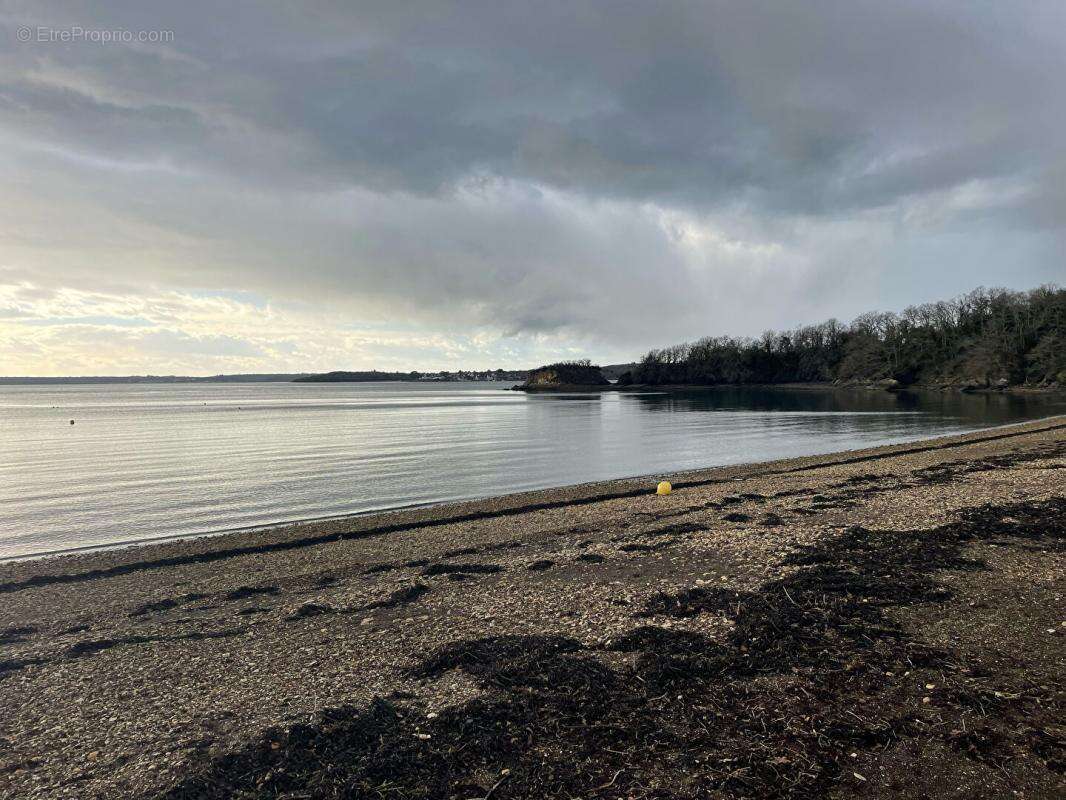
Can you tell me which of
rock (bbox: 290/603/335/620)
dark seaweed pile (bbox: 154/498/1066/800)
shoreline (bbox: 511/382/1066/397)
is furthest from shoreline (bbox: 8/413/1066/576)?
shoreline (bbox: 511/382/1066/397)

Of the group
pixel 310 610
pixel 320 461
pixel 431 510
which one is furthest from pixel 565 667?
pixel 320 461

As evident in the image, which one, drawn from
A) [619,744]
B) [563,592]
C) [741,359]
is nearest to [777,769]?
[619,744]

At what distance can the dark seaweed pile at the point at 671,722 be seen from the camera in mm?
5199

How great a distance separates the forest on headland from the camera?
367 ft

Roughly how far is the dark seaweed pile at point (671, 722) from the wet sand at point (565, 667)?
28mm

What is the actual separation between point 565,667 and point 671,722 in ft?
5.41

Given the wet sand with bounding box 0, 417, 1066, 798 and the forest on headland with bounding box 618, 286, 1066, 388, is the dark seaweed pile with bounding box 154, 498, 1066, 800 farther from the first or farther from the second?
the forest on headland with bounding box 618, 286, 1066, 388

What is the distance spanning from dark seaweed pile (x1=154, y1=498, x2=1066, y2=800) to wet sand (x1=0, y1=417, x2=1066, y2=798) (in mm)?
28

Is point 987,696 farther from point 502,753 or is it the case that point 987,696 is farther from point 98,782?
point 98,782

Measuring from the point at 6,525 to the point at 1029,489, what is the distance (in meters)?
33.1

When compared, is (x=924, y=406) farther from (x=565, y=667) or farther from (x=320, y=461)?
(x=565, y=667)

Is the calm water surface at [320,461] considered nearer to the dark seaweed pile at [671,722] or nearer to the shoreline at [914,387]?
the dark seaweed pile at [671,722]

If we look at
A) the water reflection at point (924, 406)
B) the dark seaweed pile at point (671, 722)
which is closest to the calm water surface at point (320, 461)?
the water reflection at point (924, 406)

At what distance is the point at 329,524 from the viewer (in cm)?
1866
